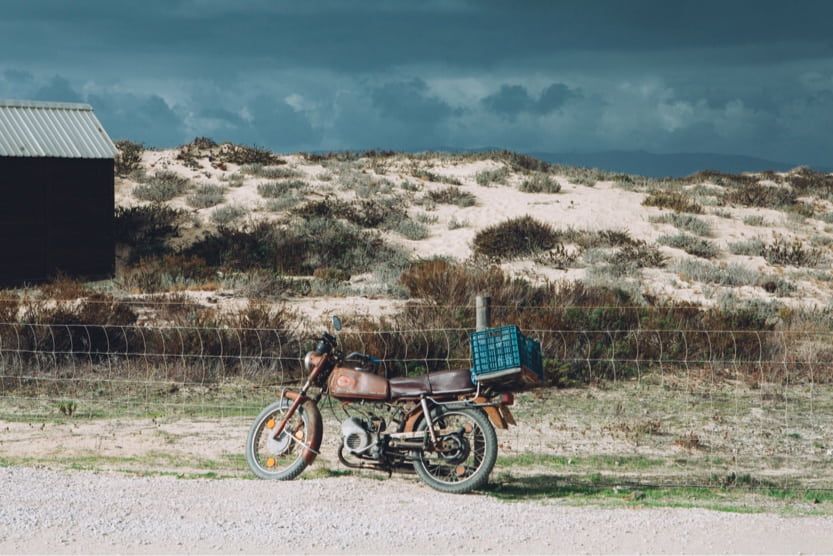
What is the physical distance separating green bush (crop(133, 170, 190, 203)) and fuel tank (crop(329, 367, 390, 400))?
25.1m

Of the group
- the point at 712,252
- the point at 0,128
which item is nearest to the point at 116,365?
the point at 0,128

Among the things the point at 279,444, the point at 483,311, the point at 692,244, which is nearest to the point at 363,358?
the point at 279,444

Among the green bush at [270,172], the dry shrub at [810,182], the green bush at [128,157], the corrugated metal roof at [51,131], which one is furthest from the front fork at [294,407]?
the dry shrub at [810,182]

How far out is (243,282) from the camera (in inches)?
863

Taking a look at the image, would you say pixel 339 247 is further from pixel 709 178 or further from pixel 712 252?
pixel 709 178

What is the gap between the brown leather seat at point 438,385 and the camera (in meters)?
8.75

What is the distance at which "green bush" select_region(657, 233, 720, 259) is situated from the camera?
28.4m

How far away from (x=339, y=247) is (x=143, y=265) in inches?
209

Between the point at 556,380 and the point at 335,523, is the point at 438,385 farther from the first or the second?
the point at 556,380

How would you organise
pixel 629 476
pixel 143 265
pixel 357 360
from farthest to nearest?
1. pixel 143 265
2. pixel 629 476
3. pixel 357 360

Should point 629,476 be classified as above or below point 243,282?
below

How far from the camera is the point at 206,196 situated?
33.1 meters

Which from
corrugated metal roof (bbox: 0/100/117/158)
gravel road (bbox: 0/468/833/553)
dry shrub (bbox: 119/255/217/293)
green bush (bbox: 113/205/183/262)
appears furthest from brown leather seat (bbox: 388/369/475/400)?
green bush (bbox: 113/205/183/262)

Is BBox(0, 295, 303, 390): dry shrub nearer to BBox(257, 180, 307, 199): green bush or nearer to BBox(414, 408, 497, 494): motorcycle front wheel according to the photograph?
BBox(414, 408, 497, 494): motorcycle front wheel
